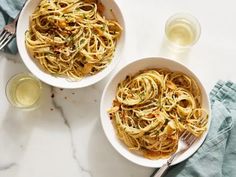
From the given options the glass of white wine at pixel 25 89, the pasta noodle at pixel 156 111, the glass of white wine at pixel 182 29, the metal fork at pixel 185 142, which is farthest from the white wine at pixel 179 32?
the glass of white wine at pixel 25 89

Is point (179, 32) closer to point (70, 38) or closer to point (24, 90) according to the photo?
point (70, 38)

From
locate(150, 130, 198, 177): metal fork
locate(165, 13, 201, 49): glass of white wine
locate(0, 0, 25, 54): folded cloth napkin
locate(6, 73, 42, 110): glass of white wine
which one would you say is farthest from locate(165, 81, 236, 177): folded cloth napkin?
locate(0, 0, 25, 54): folded cloth napkin

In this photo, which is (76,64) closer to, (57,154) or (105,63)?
(105,63)

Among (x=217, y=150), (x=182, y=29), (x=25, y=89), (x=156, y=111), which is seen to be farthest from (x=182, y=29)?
(x=25, y=89)

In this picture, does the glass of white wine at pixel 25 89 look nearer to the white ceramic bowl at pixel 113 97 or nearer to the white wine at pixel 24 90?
the white wine at pixel 24 90

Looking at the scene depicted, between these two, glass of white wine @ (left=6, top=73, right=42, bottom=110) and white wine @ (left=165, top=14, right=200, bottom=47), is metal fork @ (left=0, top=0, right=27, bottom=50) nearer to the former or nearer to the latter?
glass of white wine @ (left=6, top=73, right=42, bottom=110)
